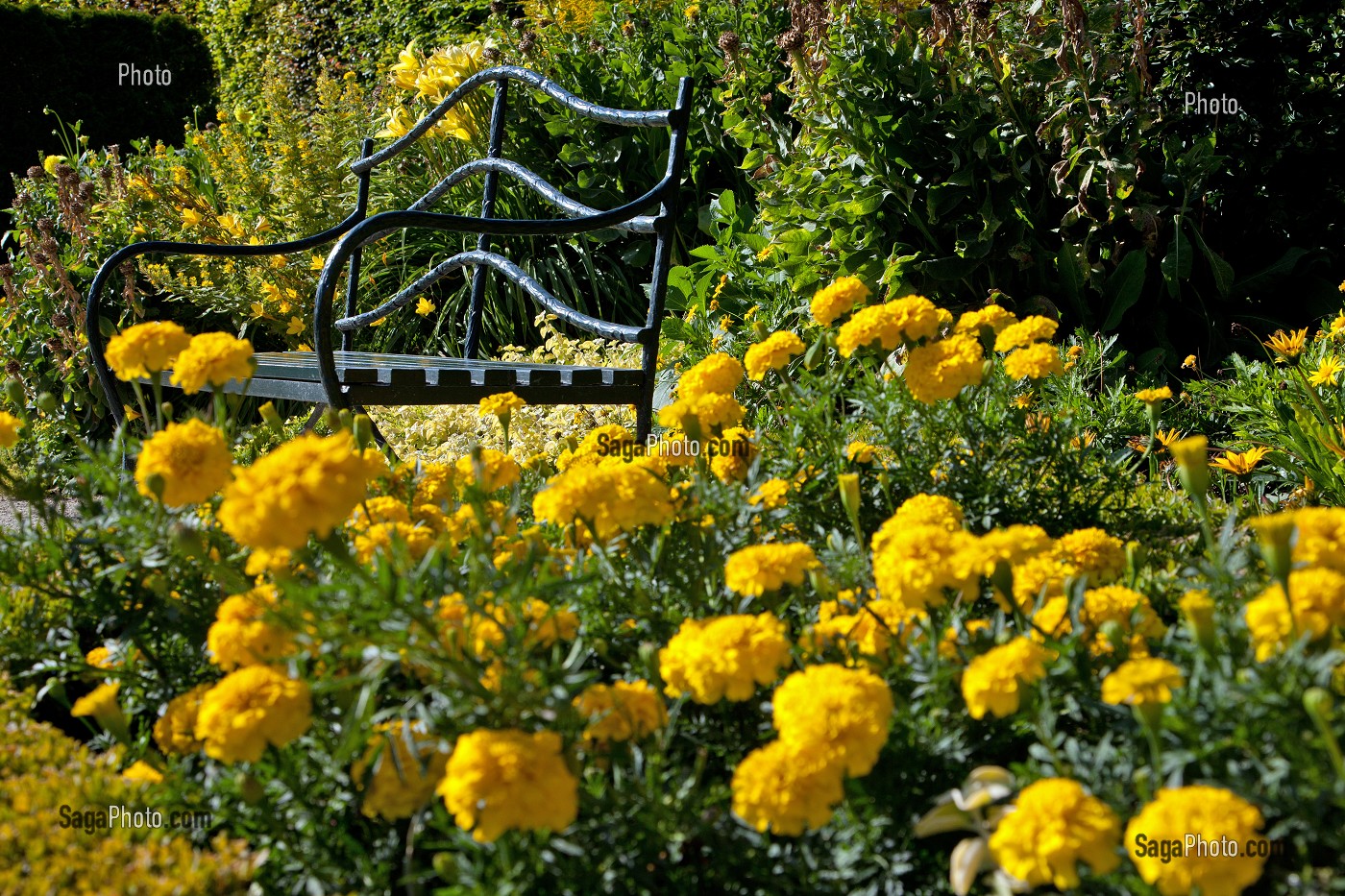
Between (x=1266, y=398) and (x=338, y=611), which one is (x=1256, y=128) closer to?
(x=1266, y=398)

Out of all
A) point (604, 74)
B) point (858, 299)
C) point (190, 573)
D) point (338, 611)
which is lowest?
point (190, 573)

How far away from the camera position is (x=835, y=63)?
3.36 metres

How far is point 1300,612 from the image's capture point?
97cm

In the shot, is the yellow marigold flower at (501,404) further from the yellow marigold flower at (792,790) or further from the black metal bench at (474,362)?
the yellow marigold flower at (792,790)

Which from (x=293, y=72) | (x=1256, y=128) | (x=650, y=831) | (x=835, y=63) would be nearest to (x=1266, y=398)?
(x=1256, y=128)

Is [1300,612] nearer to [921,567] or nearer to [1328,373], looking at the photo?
[921,567]

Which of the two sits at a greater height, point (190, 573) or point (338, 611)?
point (338, 611)

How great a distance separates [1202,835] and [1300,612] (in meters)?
0.24

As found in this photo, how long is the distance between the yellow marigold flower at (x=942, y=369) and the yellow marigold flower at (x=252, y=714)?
0.89m

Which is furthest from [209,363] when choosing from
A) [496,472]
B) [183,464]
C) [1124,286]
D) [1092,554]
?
[1124,286]

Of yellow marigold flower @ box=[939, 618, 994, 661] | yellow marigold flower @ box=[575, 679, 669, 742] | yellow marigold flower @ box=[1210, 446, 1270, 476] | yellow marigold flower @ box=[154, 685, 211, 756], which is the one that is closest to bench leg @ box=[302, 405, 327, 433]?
yellow marigold flower @ box=[154, 685, 211, 756]

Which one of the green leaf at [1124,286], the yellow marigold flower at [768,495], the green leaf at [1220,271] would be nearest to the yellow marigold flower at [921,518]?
the yellow marigold flower at [768,495]

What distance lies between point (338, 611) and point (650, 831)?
1.19 ft

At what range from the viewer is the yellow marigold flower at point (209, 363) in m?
1.40
